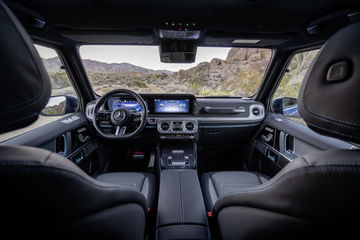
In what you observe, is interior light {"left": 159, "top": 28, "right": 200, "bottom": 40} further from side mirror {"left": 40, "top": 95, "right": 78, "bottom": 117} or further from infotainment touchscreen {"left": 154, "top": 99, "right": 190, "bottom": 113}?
side mirror {"left": 40, "top": 95, "right": 78, "bottom": 117}

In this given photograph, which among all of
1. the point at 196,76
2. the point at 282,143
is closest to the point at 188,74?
the point at 196,76

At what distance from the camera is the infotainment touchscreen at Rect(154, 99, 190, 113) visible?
2704mm

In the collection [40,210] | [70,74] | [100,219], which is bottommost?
[100,219]

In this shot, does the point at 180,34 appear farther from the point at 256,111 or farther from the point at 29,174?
the point at 29,174

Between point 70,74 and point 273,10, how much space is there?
2.73 metres

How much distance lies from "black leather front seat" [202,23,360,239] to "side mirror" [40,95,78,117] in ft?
8.52

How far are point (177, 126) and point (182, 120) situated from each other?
0.12 m

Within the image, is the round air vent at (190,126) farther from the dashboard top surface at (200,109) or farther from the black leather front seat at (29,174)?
the black leather front seat at (29,174)

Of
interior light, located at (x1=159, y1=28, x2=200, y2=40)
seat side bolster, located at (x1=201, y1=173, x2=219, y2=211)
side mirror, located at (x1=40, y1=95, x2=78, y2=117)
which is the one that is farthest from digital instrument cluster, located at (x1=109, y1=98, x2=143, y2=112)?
seat side bolster, located at (x1=201, y1=173, x2=219, y2=211)

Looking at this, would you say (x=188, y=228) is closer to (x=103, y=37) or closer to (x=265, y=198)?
(x=265, y=198)

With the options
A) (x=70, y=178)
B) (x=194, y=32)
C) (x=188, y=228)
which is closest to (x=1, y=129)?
(x=70, y=178)

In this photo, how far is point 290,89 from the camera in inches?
107

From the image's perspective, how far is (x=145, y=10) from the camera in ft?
6.21

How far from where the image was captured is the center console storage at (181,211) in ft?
4.25
